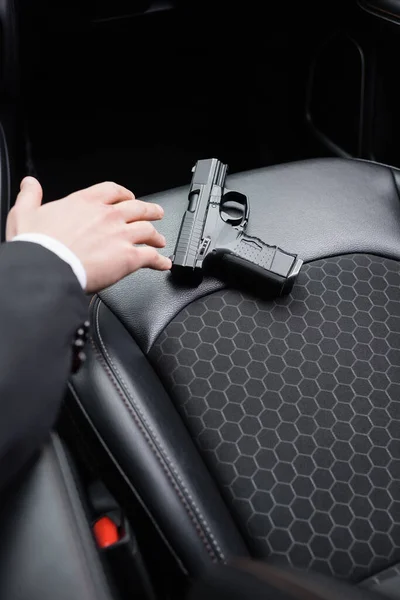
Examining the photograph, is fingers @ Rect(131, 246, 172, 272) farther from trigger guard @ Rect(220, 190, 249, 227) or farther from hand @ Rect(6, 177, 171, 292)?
trigger guard @ Rect(220, 190, 249, 227)

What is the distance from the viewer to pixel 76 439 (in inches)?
35.6

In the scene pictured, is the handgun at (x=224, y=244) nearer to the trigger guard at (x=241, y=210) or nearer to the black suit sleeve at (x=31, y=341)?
the trigger guard at (x=241, y=210)

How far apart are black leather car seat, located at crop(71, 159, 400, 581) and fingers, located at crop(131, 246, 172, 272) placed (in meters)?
0.09

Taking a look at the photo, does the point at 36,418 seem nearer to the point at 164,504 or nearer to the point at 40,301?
the point at 40,301

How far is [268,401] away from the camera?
2.72 feet

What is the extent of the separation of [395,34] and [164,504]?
36.9 inches

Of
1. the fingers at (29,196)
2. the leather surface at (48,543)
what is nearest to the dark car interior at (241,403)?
the leather surface at (48,543)

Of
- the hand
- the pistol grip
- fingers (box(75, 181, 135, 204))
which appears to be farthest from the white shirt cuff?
the pistol grip

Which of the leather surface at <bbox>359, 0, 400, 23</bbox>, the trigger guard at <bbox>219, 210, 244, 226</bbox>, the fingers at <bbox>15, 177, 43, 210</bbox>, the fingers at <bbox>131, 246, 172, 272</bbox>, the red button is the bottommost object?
the red button

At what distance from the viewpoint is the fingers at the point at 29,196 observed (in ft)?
2.60

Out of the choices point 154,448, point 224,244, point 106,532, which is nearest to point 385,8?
point 224,244

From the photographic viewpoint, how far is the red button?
2.39 ft

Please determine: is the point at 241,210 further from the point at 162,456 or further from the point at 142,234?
the point at 162,456

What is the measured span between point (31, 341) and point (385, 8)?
91 cm
